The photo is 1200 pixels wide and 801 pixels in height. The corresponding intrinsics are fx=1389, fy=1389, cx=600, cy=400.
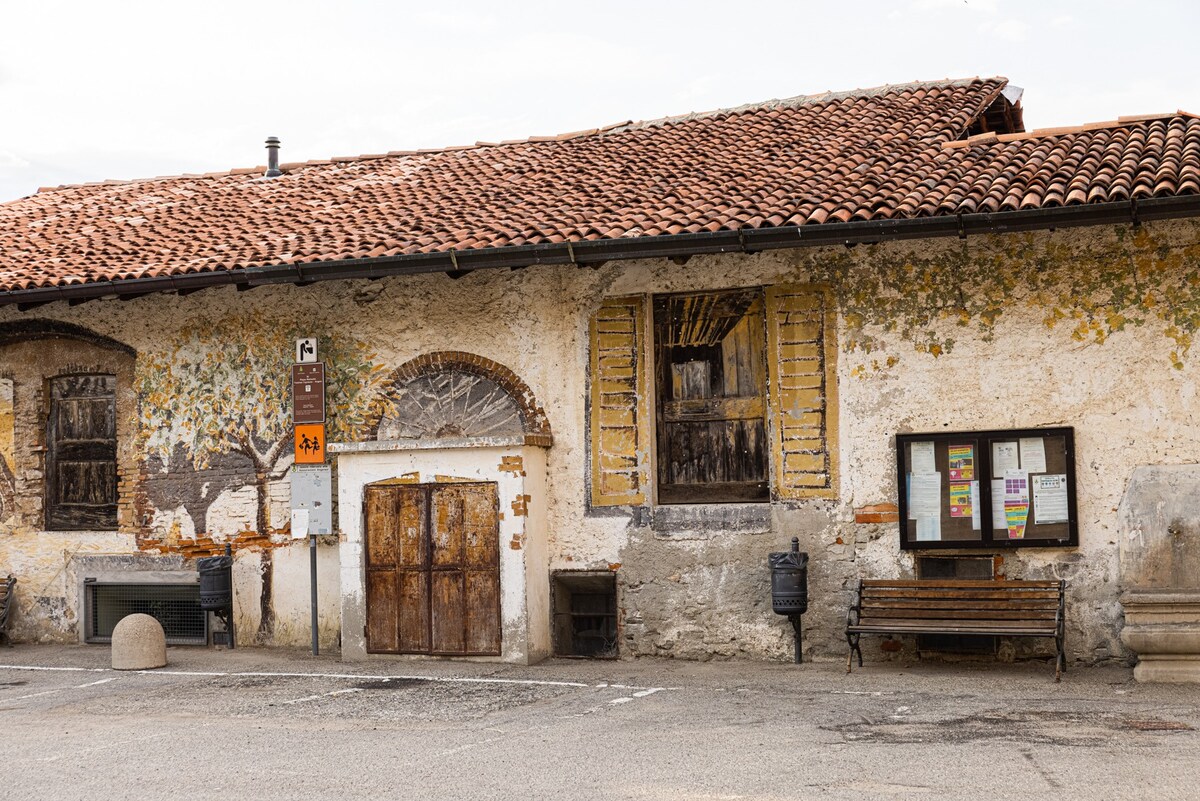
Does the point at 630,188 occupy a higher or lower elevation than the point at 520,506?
higher

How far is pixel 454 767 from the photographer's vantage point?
23.7 feet

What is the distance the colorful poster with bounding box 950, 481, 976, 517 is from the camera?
435 inches

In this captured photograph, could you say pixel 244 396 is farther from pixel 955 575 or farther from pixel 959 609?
pixel 959 609

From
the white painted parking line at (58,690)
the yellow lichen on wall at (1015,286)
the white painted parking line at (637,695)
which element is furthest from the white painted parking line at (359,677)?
the yellow lichen on wall at (1015,286)

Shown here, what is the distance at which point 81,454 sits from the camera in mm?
14000

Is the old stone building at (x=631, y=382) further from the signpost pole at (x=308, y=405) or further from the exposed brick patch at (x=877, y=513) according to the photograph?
the signpost pole at (x=308, y=405)

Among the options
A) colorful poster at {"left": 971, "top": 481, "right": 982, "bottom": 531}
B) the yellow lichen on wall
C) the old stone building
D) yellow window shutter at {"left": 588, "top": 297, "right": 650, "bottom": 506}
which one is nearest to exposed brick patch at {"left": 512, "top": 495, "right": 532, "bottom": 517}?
the old stone building

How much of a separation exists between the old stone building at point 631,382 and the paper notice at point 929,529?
0.03 metres

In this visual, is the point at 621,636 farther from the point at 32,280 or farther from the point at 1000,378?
the point at 32,280

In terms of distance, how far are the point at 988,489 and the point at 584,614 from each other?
364 cm

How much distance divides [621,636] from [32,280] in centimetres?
641

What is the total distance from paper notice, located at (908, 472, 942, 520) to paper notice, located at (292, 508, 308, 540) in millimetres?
5392

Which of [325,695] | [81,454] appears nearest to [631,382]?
[325,695]

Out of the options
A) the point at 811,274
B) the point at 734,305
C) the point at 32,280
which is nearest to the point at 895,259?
the point at 811,274
